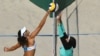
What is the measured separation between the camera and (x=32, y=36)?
5.38m

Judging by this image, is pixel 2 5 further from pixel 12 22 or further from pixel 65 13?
pixel 65 13

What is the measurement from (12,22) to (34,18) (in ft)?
1.23

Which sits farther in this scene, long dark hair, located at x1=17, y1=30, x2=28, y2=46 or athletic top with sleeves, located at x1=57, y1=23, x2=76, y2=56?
athletic top with sleeves, located at x1=57, y1=23, x2=76, y2=56

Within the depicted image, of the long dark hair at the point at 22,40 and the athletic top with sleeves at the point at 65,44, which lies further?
the athletic top with sleeves at the point at 65,44

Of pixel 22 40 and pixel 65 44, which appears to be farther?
pixel 65 44

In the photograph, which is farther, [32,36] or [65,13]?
[65,13]
